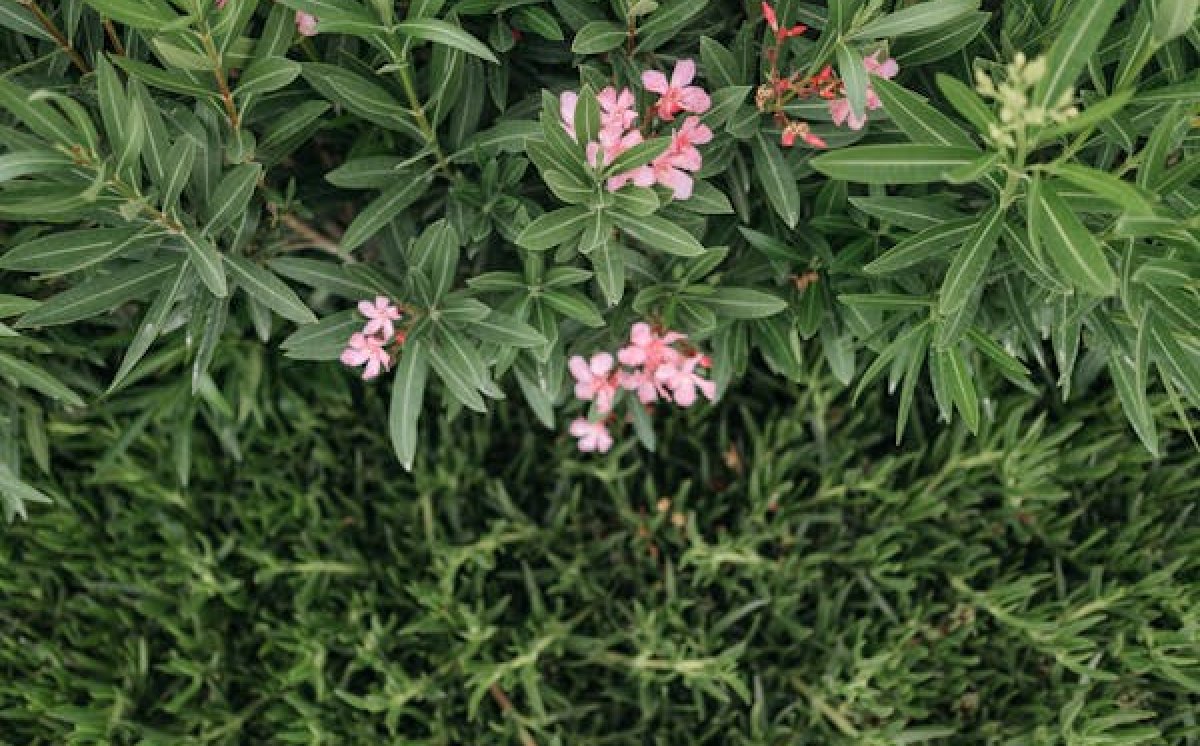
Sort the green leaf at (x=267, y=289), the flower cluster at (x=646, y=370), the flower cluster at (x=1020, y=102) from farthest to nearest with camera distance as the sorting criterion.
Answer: the flower cluster at (x=646, y=370)
the green leaf at (x=267, y=289)
the flower cluster at (x=1020, y=102)

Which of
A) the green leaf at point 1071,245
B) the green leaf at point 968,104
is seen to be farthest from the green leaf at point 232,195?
the green leaf at point 1071,245

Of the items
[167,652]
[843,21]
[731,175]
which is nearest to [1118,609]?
[731,175]

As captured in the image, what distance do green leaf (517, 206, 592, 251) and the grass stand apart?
2.64ft

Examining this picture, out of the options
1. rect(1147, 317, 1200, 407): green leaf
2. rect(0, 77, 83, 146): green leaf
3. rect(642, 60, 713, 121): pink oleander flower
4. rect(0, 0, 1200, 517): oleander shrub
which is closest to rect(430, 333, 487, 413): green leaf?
rect(0, 0, 1200, 517): oleander shrub

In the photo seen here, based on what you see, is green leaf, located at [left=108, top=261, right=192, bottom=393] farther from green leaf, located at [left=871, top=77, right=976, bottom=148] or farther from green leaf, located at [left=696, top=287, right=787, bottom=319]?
green leaf, located at [left=871, top=77, right=976, bottom=148]

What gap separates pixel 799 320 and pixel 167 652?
1.51 meters

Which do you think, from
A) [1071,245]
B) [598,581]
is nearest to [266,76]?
[1071,245]

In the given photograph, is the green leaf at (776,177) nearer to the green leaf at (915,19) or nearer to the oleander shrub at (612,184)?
the oleander shrub at (612,184)

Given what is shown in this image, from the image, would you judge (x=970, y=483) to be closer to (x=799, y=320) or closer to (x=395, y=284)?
(x=799, y=320)

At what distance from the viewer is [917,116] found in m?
1.19

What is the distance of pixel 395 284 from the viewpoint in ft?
5.53

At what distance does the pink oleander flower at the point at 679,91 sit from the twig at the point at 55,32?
0.84 meters

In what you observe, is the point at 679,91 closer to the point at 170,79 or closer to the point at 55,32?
the point at 170,79

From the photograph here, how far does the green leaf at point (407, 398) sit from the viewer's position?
5.06 feet
